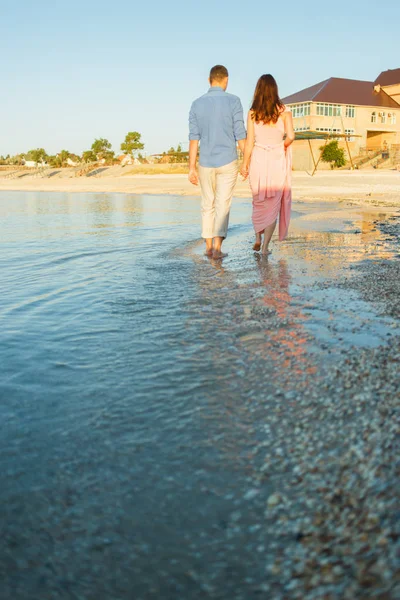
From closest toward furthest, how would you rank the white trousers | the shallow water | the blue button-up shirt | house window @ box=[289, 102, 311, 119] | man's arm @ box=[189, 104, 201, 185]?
the shallow water
the blue button-up shirt
man's arm @ box=[189, 104, 201, 185]
the white trousers
house window @ box=[289, 102, 311, 119]

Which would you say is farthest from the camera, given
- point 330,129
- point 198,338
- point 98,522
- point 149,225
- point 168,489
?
point 330,129

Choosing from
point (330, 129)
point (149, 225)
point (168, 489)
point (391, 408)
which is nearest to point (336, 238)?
point (149, 225)

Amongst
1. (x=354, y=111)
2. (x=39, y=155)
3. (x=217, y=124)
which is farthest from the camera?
(x=39, y=155)

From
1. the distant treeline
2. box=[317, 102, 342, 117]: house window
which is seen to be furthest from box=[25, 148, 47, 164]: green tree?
box=[317, 102, 342, 117]: house window

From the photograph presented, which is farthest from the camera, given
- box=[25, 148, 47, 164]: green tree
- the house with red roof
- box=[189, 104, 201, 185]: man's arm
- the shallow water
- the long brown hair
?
box=[25, 148, 47, 164]: green tree

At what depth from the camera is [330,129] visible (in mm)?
63219

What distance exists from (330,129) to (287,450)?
2592 inches

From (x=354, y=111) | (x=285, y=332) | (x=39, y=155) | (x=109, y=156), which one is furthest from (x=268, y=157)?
(x=39, y=155)

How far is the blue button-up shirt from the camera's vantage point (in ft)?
22.2

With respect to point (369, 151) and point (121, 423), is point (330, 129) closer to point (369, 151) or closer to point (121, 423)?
point (369, 151)

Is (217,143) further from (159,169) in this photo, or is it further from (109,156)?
(109,156)

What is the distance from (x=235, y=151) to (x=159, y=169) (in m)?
56.6

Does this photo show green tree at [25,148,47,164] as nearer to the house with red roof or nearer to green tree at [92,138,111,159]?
green tree at [92,138,111,159]

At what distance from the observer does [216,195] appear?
7.16m
